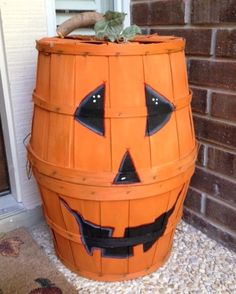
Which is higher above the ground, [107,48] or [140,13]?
[140,13]

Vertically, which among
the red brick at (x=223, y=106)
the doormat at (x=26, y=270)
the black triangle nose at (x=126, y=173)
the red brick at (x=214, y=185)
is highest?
the red brick at (x=223, y=106)

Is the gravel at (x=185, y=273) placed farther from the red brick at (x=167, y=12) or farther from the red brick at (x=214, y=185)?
the red brick at (x=167, y=12)

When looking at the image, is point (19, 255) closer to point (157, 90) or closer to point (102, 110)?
point (102, 110)

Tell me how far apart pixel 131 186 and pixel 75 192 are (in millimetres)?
190

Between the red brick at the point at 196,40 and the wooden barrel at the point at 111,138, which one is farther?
the red brick at the point at 196,40

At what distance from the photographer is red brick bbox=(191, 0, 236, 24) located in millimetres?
1342

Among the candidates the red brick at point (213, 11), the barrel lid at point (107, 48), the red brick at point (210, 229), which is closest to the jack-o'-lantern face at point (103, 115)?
the barrel lid at point (107, 48)

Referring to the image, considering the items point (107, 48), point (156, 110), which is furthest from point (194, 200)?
point (107, 48)

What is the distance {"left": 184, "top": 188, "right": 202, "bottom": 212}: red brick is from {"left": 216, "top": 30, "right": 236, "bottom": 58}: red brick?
677mm

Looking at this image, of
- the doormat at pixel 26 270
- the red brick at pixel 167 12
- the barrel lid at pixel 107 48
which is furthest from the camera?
the red brick at pixel 167 12

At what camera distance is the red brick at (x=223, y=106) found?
143 centimetres

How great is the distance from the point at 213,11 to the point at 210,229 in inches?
39.1

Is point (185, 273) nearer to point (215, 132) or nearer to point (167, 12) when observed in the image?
point (215, 132)

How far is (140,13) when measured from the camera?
5.74 feet
